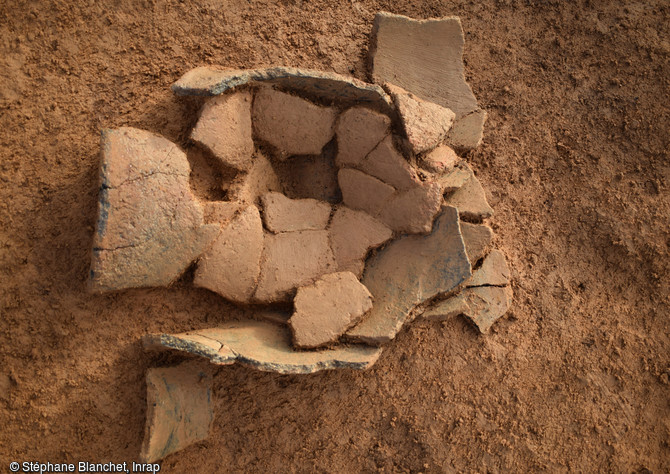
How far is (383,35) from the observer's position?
7.58ft

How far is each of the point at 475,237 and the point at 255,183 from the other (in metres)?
0.98

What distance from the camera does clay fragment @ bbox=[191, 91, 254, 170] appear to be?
1.89 metres

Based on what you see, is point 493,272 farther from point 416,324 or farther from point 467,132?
point 467,132

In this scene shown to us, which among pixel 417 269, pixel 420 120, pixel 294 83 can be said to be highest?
pixel 294 83

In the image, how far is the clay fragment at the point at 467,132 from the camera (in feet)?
7.70

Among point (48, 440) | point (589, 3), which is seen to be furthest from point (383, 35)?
point (48, 440)

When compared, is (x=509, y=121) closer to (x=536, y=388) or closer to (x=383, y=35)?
(x=383, y=35)

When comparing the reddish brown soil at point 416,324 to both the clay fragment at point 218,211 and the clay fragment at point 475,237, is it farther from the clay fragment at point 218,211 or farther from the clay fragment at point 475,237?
the clay fragment at point 218,211

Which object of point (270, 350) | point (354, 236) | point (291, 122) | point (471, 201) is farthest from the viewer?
point (471, 201)

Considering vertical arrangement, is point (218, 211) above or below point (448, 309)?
above

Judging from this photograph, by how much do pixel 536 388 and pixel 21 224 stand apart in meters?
2.24

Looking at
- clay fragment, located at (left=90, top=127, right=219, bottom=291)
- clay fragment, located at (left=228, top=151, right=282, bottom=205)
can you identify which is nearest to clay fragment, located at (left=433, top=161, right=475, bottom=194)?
clay fragment, located at (left=228, top=151, right=282, bottom=205)

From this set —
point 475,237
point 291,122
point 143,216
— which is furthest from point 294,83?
point 475,237

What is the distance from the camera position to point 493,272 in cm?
231
